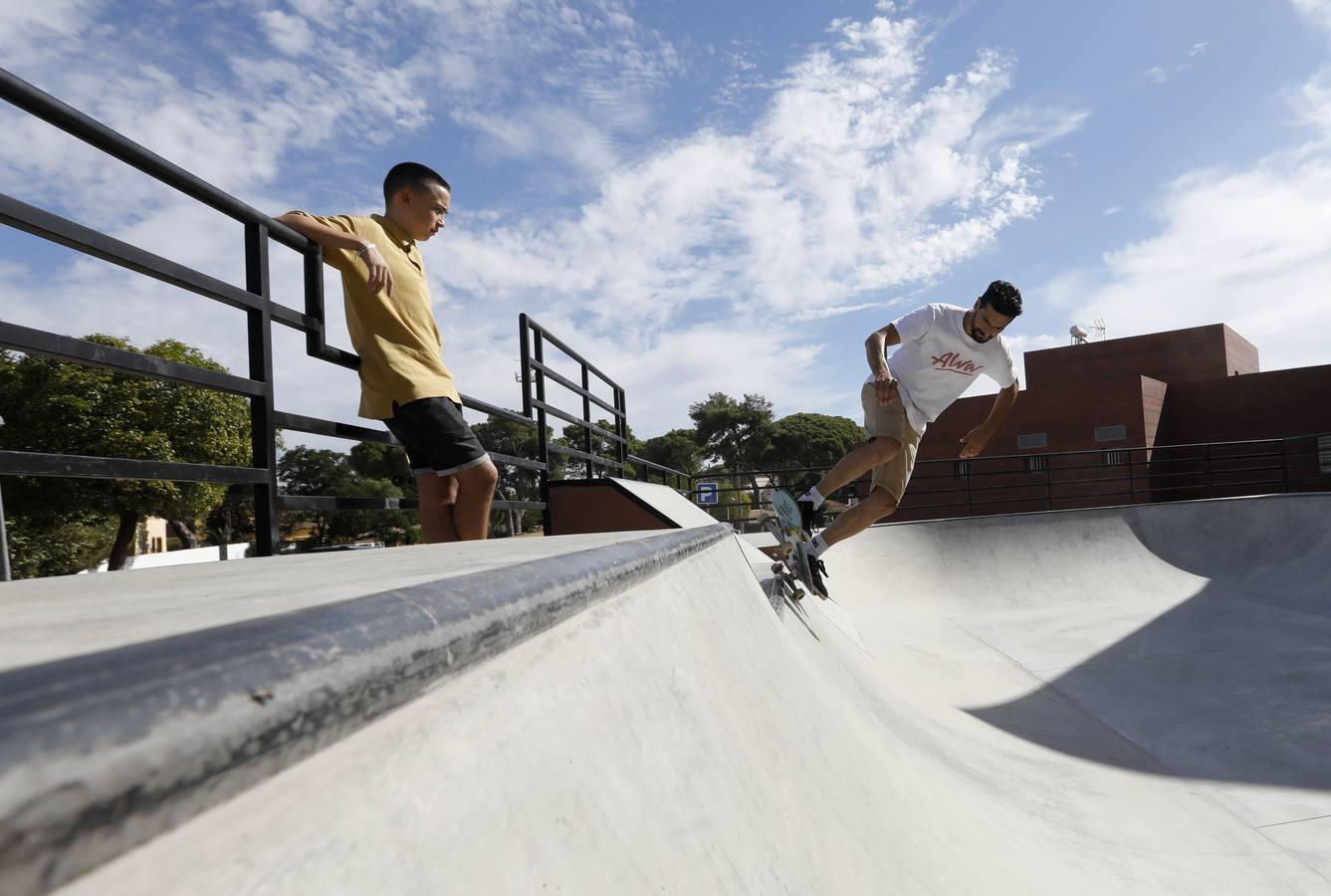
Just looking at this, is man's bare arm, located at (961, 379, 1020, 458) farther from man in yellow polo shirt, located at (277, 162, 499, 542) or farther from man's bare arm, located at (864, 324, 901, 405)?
man in yellow polo shirt, located at (277, 162, 499, 542)

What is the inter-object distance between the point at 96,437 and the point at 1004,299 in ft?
72.9

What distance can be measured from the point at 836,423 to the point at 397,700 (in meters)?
47.4

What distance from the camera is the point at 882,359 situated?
360 cm

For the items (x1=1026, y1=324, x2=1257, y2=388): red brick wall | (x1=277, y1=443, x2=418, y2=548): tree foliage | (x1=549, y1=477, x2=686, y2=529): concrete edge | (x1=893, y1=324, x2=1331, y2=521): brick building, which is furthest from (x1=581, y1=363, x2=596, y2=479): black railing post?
(x1=277, y1=443, x2=418, y2=548): tree foliage

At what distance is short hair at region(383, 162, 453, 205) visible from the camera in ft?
9.62

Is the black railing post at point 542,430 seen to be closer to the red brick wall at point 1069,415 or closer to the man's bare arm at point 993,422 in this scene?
the man's bare arm at point 993,422

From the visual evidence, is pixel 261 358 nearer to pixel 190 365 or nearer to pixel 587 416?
pixel 190 365

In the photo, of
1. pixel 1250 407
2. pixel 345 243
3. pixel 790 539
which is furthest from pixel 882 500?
pixel 1250 407

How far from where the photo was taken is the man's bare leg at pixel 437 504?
9.21ft

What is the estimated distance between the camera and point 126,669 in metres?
0.32

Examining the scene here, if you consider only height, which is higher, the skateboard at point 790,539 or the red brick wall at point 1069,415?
the red brick wall at point 1069,415

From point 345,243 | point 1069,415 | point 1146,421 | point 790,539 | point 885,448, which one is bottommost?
point 790,539

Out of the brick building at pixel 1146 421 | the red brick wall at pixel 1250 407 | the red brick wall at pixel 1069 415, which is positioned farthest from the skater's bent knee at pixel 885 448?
the red brick wall at pixel 1250 407

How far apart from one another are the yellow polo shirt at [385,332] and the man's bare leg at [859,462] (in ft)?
6.35
